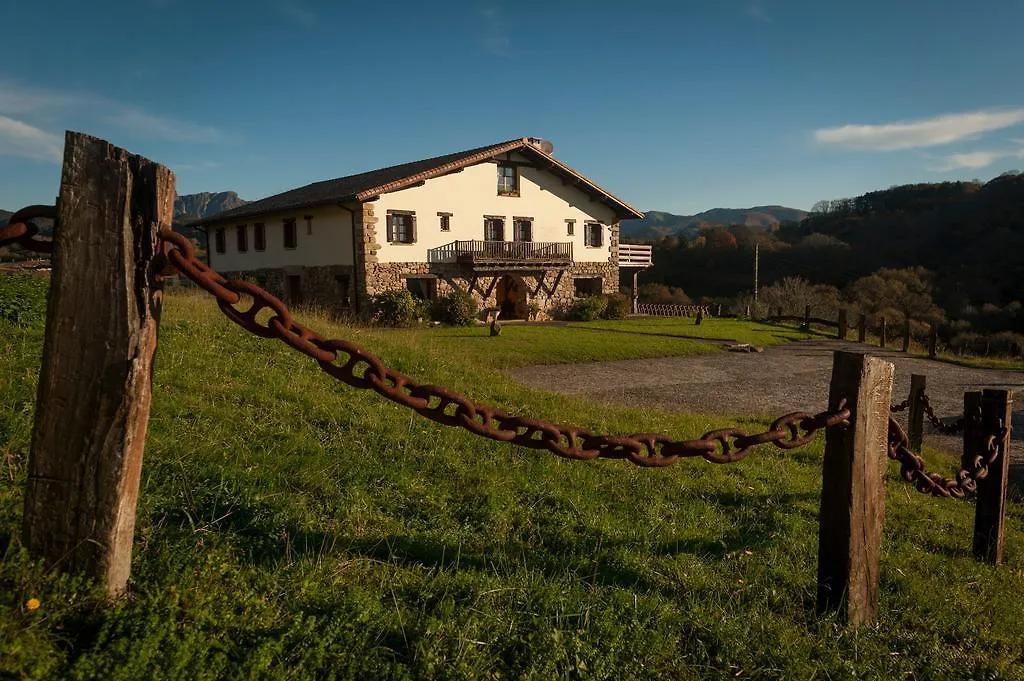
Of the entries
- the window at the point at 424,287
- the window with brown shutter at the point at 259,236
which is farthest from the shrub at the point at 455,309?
the window with brown shutter at the point at 259,236

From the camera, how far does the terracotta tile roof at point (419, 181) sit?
25.3 meters

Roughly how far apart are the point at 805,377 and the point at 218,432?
1399 centimetres

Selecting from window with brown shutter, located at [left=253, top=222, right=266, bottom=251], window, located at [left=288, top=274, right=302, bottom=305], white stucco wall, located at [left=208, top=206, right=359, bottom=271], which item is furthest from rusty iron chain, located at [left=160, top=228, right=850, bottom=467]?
window with brown shutter, located at [left=253, top=222, right=266, bottom=251]

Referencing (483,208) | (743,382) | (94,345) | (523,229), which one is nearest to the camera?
(94,345)

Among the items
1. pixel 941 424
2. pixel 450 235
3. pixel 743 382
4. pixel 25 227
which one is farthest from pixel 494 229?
pixel 25 227

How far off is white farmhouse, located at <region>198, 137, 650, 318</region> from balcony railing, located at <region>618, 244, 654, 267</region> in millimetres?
1979

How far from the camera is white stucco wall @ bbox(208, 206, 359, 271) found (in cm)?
2614

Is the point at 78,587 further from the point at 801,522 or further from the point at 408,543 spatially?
the point at 801,522

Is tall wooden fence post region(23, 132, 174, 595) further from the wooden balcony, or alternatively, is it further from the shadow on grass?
the wooden balcony

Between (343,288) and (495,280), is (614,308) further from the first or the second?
(343,288)

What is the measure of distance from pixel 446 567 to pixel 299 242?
27605 mm

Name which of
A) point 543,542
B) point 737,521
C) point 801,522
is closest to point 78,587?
point 543,542

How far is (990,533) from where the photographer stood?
14.1 feet

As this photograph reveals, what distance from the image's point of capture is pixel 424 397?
2086 mm
